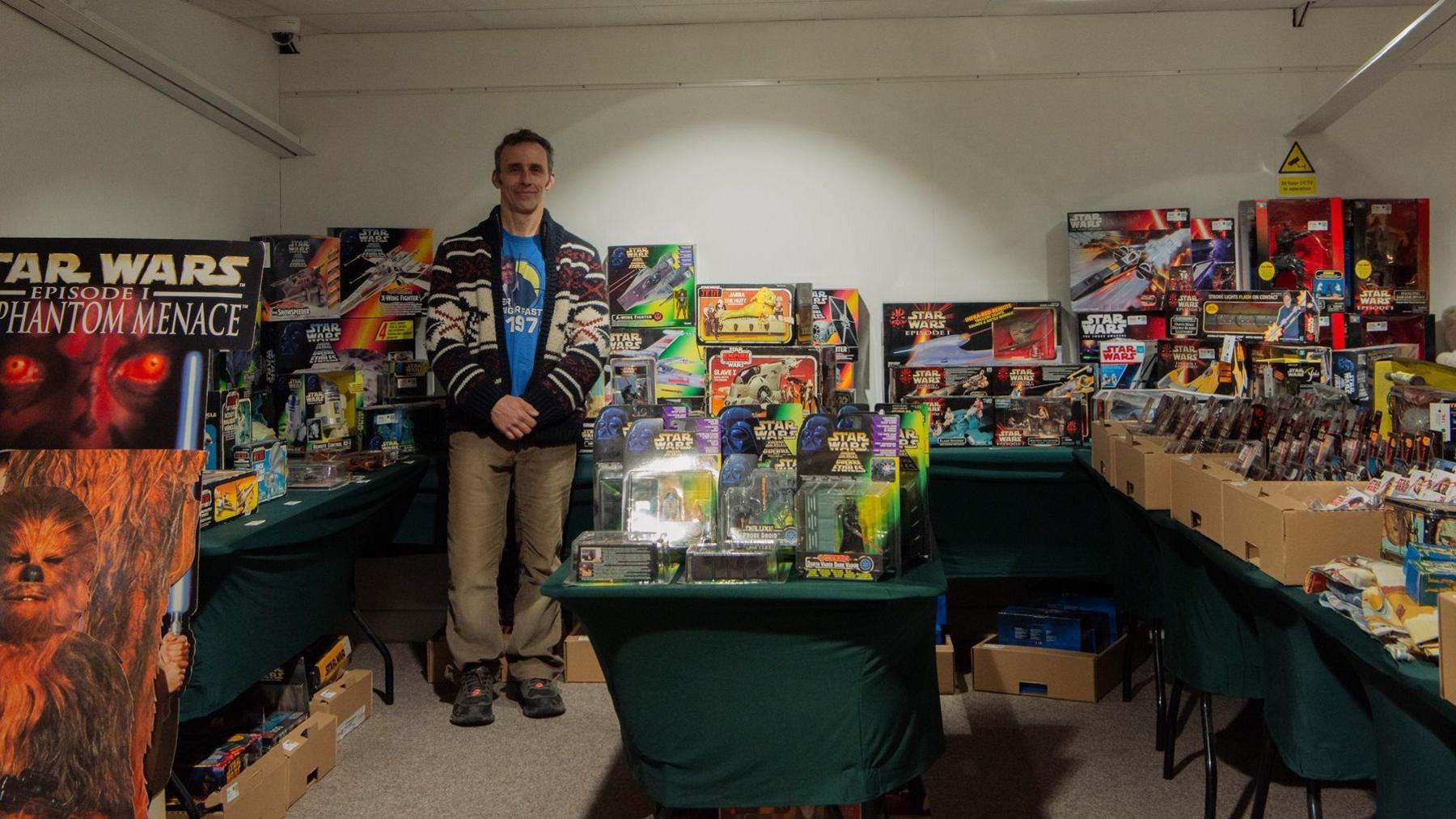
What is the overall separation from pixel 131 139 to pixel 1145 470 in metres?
3.49

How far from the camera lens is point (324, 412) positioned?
12.9ft

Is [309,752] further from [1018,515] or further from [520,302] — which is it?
[1018,515]

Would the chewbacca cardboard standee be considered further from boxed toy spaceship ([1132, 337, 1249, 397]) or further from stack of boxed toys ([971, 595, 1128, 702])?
boxed toy spaceship ([1132, 337, 1249, 397])

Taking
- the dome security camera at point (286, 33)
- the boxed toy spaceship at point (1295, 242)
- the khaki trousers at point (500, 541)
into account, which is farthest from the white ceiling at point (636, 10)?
the khaki trousers at point (500, 541)

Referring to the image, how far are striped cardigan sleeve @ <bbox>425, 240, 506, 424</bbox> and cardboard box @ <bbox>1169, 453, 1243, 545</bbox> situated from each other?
214 cm

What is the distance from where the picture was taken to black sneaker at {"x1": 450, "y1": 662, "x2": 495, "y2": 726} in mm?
3691

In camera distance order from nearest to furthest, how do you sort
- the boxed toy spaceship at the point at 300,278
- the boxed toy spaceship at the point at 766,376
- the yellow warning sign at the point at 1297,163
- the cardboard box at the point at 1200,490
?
the cardboard box at the point at 1200,490, the boxed toy spaceship at the point at 766,376, the boxed toy spaceship at the point at 300,278, the yellow warning sign at the point at 1297,163

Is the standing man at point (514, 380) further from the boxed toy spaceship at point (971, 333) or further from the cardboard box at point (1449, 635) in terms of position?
the cardboard box at point (1449, 635)

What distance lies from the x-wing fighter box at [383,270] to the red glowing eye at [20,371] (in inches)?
99.9

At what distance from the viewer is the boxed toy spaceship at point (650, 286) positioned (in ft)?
15.3

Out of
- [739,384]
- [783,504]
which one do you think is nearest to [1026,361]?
[739,384]

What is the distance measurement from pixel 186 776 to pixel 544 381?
1.59 metres

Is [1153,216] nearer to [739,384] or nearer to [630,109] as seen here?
[739,384]

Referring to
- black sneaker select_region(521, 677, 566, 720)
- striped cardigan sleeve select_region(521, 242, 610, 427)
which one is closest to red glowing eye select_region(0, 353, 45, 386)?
striped cardigan sleeve select_region(521, 242, 610, 427)
